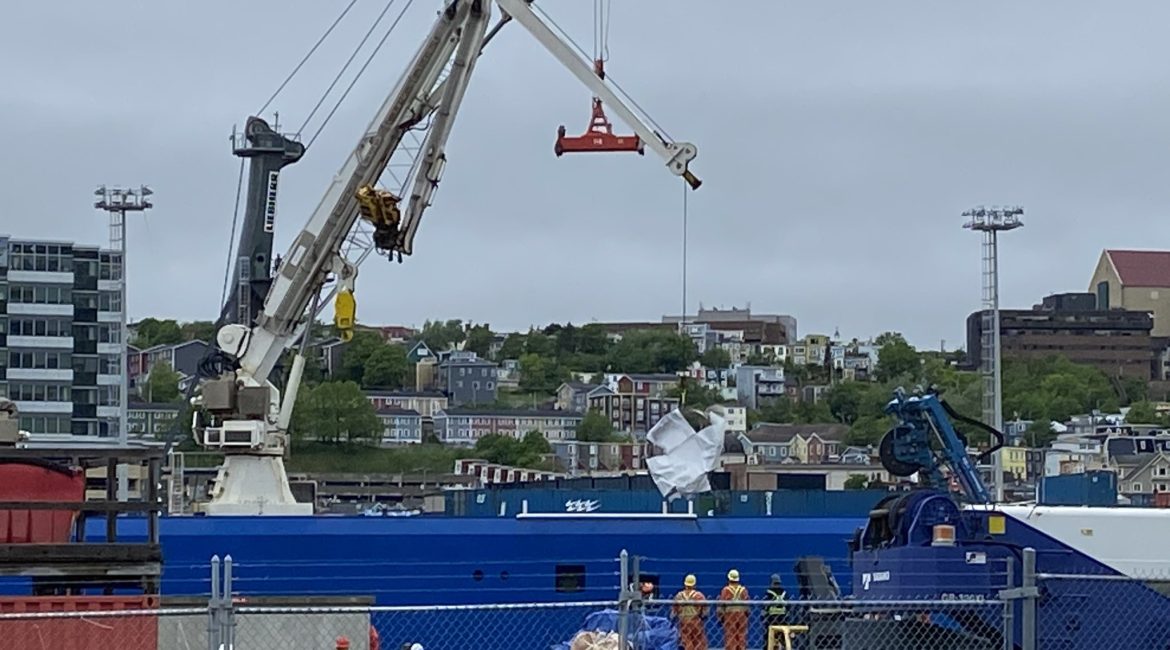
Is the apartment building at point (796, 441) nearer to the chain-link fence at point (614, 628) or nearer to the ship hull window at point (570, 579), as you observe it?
the ship hull window at point (570, 579)

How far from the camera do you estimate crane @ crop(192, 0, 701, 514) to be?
33.6 m

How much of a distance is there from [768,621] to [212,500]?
14411 mm

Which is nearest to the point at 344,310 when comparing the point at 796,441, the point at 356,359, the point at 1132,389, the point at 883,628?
the point at 883,628

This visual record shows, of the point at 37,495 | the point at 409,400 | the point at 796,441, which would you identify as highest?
the point at 409,400

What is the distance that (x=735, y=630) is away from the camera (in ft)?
68.6

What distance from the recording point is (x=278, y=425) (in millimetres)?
34219

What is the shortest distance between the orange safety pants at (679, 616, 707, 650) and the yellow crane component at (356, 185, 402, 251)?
13.8 metres

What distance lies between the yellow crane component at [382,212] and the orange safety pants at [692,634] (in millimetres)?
13781

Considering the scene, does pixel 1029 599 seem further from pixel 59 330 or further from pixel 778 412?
pixel 778 412

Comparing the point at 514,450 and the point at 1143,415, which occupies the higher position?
the point at 1143,415

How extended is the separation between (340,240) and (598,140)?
437 cm

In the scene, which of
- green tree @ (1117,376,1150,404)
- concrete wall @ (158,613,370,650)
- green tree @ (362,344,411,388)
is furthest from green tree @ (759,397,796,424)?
concrete wall @ (158,613,370,650)

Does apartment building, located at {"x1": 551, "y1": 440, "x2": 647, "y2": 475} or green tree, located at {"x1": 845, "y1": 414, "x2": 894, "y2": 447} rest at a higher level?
green tree, located at {"x1": 845, "y1": 414, "x2": 894, "y2": 447}

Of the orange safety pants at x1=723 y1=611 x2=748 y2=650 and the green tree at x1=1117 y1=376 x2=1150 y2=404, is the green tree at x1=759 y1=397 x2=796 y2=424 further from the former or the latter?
the orange safety pants at x1=723 y1=611 x2=748 y2=650
